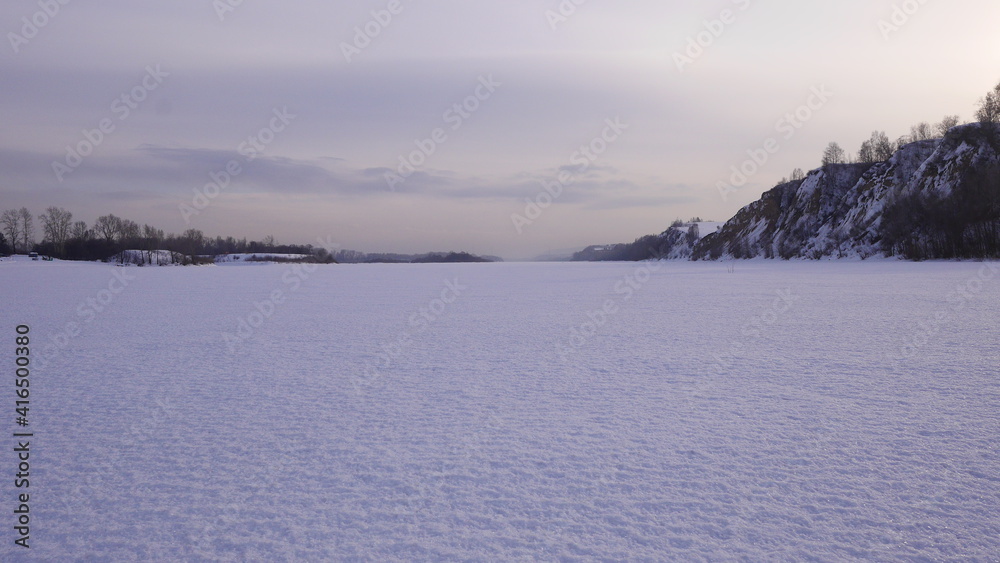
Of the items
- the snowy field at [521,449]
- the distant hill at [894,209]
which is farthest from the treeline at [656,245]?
A: the snowy field at [521,449]

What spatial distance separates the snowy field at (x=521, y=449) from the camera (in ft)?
10.8

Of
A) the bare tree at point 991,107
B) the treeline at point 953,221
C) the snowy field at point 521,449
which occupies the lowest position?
the snowy field at point 521,449

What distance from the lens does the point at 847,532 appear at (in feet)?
10.8

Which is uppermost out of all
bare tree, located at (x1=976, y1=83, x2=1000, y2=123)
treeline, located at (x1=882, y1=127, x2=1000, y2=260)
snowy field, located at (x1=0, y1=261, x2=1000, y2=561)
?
bare tree, located at (x1=976, y1=83, x2=1000, y2=123)

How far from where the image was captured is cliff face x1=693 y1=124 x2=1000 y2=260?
145 ft

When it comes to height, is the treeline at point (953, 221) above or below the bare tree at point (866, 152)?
below

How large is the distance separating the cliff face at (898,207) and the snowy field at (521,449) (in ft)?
148

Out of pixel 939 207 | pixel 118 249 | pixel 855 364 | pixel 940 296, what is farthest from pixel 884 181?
pixel 118 249

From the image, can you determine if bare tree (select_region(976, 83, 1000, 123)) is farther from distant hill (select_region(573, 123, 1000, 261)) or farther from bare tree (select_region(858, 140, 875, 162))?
bare tree (select_region(858, 140, 875, 162))

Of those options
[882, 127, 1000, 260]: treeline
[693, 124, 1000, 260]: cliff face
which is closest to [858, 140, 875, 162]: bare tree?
[693, 124, 1000, 260]: cliff face

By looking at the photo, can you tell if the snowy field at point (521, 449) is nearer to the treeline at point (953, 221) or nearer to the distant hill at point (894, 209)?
the treeline at point (953, 221)

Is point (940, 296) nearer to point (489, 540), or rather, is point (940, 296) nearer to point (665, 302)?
point (665, 302)

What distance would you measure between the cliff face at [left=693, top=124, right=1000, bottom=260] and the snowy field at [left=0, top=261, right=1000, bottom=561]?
148 feet

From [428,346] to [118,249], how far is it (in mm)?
101089
